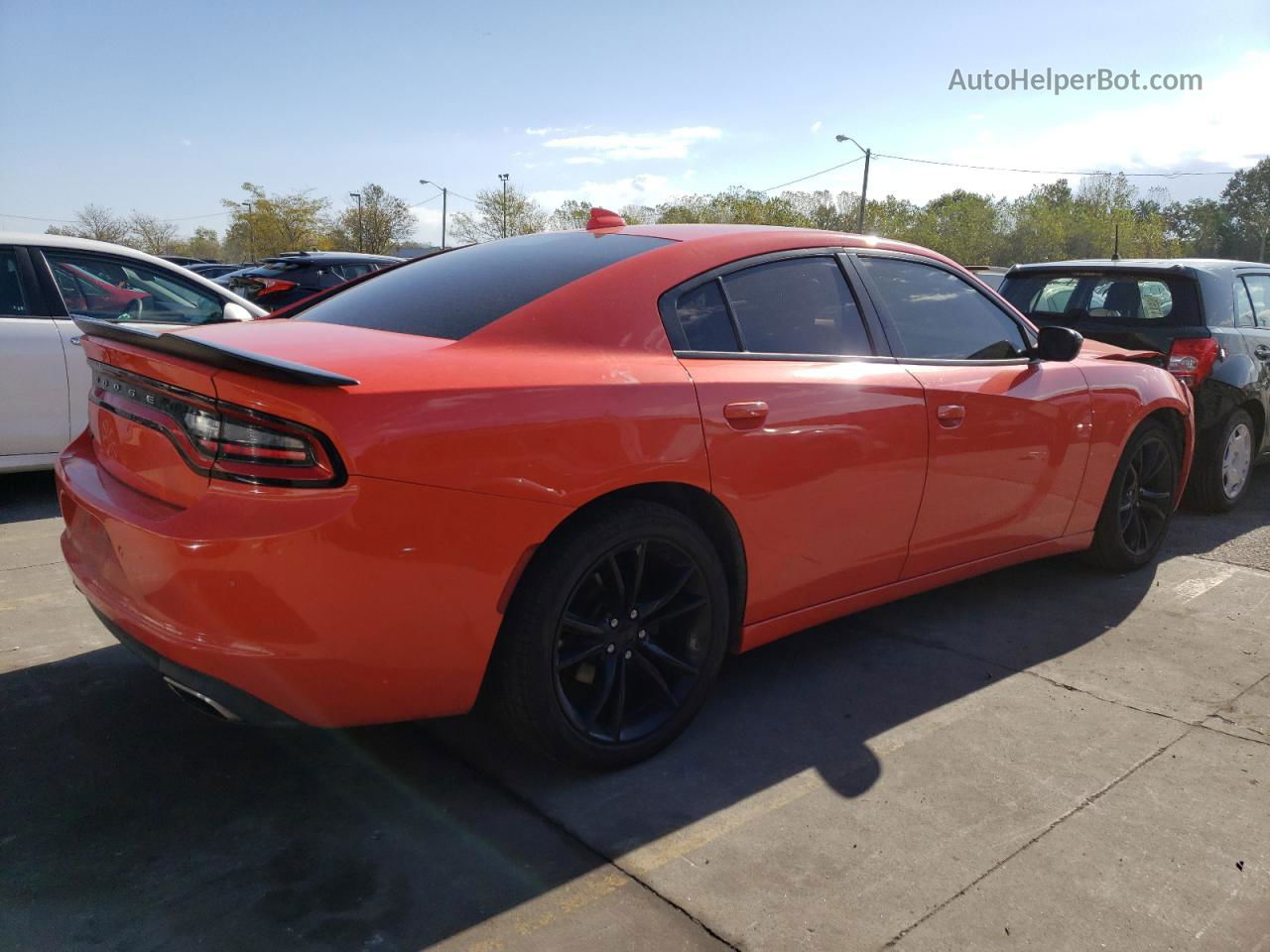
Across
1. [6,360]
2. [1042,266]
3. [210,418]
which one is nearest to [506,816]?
[210,418]

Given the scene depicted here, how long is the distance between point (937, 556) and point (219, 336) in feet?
8.45

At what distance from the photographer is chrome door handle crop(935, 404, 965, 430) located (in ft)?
11.3

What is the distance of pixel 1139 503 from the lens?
4770mm

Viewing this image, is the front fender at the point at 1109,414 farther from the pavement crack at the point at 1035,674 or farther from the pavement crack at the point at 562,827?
the pavement crack at the point at 562,827

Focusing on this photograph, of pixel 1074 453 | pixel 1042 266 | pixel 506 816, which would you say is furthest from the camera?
pixel 1042 266

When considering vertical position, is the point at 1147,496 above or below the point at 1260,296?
below

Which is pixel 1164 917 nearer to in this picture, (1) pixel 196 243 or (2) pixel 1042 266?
(2) pixel 1042 266

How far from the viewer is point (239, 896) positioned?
7.20ft

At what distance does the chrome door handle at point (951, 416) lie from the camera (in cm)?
346

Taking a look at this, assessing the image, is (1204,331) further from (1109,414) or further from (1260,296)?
(1109,414)

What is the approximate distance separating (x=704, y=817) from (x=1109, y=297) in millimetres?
5169

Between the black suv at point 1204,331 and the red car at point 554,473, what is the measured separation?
2722 millimetres

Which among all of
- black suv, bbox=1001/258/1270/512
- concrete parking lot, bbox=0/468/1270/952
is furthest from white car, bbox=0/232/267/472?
black suv, bbox=1001/258/1270/512

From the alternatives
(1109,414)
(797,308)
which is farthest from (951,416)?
(1109,414)
